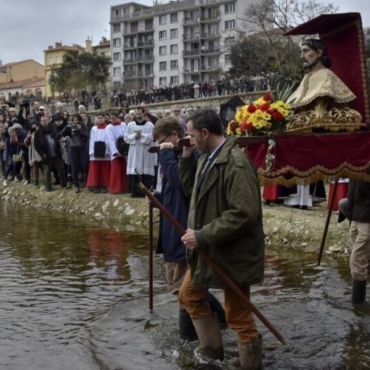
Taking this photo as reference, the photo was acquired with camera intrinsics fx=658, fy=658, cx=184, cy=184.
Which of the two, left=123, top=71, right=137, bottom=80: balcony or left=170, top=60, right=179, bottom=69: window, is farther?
left=123, top=71, right=137, bottom=80: balcony

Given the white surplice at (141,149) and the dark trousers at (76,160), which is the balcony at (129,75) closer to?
the dark trousers at (76,160)

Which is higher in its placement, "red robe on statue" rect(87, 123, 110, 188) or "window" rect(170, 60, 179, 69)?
"window" rect(170, 60, 179, 69)

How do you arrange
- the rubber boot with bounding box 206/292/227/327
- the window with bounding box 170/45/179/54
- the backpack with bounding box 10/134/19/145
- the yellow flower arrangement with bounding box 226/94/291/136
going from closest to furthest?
the rubber boot with bounding box 206/292/227/327
the yellow flower arrangement with bounding box 226/94/291/136
the backpack with bounding box 10/134/19/145
the window with bounding box 170/45/179/54

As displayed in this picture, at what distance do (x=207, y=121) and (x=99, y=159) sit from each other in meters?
11.2

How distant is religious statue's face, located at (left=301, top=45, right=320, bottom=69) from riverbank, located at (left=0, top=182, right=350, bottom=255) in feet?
13.3

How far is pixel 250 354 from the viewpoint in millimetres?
5406

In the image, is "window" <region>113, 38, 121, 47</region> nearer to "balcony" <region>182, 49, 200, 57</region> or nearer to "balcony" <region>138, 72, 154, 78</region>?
"balcony" <region>138, 72, 154, 78</region>

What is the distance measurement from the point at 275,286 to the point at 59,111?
11.7 meters

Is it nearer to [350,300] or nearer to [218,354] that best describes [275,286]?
[350,300]

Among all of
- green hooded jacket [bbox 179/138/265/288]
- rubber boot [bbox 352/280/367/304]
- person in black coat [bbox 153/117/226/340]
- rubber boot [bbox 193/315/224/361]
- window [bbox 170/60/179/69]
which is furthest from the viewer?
window [bbox 170/60/179/69]

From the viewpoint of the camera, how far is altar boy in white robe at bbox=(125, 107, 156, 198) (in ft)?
49.5

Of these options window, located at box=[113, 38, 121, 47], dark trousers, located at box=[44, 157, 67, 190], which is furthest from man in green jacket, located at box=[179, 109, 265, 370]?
window, located at box=[113, 38, 121, 47]

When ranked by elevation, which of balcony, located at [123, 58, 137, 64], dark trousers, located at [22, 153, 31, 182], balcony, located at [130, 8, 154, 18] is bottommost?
dark trousers, located at [22, 153, 31, 182]

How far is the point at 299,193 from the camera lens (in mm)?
13109
